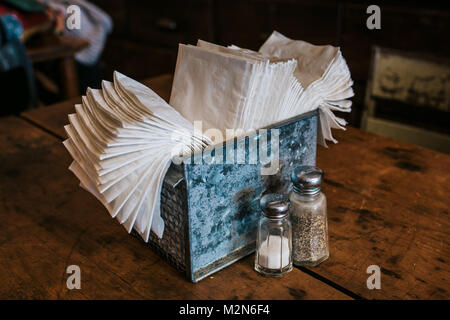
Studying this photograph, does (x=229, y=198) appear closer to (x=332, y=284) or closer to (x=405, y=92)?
(x=332, y=284)

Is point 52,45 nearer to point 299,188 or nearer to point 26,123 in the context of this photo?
point 26,123

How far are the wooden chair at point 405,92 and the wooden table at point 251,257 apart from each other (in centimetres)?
36

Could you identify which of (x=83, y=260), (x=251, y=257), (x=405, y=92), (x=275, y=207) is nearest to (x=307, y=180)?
(x=275, y=207)

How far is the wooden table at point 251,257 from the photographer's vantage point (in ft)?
2.46

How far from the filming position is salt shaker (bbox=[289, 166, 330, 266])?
76cm

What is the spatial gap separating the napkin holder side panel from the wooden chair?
84 centimetres

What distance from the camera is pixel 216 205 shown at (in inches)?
29.9

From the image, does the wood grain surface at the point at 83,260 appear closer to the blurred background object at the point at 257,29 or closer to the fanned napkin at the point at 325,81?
the fanned napkin at the point at 325,81

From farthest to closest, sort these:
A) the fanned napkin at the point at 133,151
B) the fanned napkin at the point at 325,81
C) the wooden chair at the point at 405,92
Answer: the wooden chair at the point at 405,92 → the fanned napkin at the point at 325,81 → the fanned napkin at the point at 133,151

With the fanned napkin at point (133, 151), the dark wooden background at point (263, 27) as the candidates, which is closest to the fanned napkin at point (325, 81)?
the fanned napkin at point (133, 151)

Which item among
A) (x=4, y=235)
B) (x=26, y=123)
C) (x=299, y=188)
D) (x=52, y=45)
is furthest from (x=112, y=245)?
(x=52, y=45)

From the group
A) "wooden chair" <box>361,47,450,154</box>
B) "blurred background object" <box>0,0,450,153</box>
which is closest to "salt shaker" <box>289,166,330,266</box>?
"wooden chair" <box>361,47,450,154</box>

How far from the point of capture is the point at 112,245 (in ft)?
2.86

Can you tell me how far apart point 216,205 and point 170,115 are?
161mm
